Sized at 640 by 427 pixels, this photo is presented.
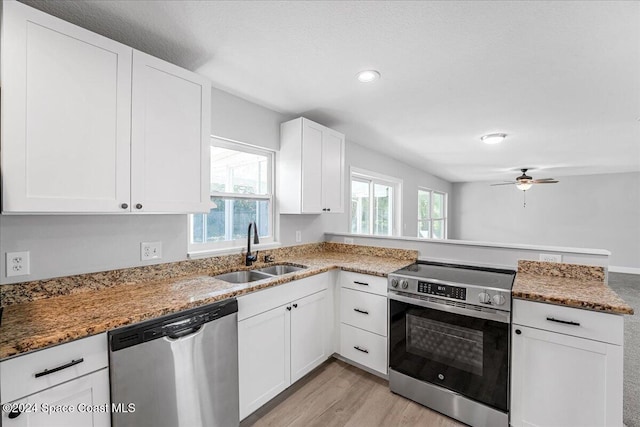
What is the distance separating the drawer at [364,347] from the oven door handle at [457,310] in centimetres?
42

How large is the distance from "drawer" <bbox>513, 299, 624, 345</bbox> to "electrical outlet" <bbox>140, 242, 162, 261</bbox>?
2372 mm

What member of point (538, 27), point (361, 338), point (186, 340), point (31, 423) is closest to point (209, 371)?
point (186, 340)

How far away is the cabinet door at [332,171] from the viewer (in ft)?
9.75

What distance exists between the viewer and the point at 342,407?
6.72 ft

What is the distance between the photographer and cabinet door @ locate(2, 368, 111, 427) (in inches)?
41.0

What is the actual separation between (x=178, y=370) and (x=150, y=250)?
0.87m

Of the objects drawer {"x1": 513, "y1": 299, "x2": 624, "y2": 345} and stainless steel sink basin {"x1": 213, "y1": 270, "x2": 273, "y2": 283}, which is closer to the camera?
drawer {"x1": 513, "y1": 299, "x2": 624, "y2": 345}

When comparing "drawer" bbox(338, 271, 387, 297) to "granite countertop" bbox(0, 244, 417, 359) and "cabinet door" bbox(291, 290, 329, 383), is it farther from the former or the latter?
"cabinet door" bbox(291, 290, 329, 383)

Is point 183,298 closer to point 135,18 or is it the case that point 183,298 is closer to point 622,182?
point 135,18

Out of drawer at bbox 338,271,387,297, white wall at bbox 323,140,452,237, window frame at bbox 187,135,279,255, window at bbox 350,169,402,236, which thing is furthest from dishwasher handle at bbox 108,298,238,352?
window at bbox 350,169,402,236

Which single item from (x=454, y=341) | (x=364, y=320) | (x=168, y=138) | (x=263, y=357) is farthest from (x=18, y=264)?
(x=454, y=341)

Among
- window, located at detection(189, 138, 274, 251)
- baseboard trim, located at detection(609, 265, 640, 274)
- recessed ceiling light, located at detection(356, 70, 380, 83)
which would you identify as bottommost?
baseboard trim, located at detection(609, 265, 640, 274)

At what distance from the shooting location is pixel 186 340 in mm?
1461

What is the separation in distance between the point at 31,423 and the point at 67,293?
728 millimetres
